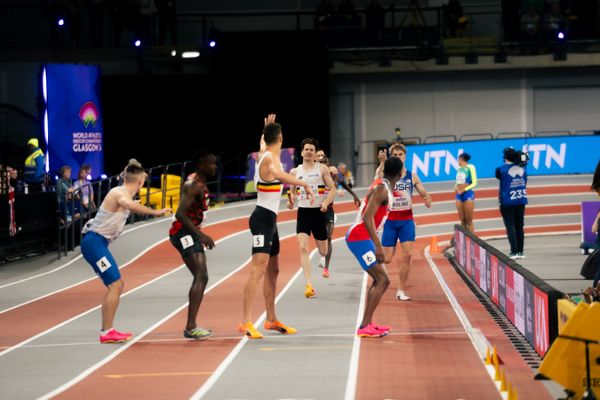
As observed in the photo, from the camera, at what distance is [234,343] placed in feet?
39.1

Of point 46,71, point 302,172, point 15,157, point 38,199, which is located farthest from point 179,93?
point 302,172

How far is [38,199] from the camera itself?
2283cm

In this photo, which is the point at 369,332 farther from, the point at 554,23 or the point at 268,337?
the point at 554,23

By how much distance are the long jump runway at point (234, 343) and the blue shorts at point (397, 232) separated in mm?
873

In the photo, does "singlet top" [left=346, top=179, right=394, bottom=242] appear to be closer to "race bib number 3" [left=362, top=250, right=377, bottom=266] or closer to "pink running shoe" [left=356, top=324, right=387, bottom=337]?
"race bib number 3" [left=362, top=250, right=377, bottom=266]

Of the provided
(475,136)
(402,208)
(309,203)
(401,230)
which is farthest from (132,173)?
(475,136)

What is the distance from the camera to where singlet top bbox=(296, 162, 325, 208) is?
1619 centimetres

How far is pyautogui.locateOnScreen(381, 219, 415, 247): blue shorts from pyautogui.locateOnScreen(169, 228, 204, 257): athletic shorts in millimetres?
4021

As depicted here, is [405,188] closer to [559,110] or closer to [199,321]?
[199,321]

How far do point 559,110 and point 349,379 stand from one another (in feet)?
103

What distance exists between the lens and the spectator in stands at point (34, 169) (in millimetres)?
24922

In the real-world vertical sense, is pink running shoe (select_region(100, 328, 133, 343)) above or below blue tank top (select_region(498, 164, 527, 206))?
below

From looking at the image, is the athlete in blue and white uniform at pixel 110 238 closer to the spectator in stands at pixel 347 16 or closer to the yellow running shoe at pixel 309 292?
the yellow running shoe at pixel 309 292

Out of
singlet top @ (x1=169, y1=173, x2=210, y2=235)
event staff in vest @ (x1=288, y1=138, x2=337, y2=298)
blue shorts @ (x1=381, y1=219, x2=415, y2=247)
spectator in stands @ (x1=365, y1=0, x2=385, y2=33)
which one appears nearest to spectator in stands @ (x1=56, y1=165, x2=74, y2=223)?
event staff in vest @ (x1=288, y1=138, x2=337, y2=298)
